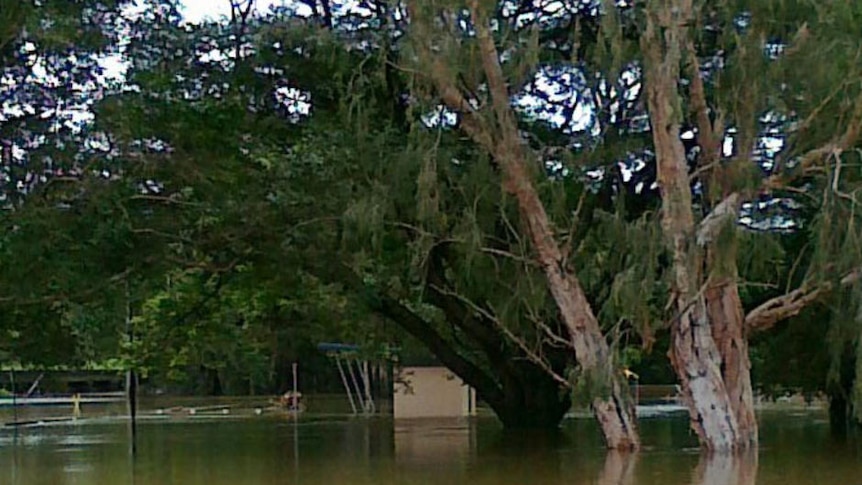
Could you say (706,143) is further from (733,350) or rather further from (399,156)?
(399,156)

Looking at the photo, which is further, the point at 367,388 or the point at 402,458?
the point at 367,388

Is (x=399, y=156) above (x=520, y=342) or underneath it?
above

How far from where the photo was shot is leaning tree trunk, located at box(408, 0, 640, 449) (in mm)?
14789

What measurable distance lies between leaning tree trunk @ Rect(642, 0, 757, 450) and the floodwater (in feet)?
2.17

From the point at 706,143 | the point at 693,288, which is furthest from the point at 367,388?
the point at 693,288

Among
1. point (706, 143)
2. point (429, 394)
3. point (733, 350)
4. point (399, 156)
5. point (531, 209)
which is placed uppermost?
point (706, 143)

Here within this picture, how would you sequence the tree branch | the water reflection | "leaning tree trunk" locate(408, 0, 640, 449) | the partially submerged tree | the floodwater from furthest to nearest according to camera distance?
the tree branch → "leaning tree trunk" locate(408, 0, 640, 449) → the partially submerged tree → the floodwater → the water reflection

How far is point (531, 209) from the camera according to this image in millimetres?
15852

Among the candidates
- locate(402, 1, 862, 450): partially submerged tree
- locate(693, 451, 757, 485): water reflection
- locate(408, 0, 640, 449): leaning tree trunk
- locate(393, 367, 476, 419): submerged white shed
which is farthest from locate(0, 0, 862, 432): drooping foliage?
locate(393, 367, 476, 419): submerged white shed

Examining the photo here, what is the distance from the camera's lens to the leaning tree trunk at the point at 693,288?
1486 cm

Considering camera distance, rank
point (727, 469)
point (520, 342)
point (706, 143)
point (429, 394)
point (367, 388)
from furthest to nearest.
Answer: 1. point (367, 388)
2. point (429, 394)
3. point (520, 342)
4. point (706, 143)
5. point (727, 469)

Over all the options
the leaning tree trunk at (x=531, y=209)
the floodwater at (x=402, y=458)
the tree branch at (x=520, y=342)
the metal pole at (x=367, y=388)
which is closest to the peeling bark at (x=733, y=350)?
the floodwater at (x=402, y=458)

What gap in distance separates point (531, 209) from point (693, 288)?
2297mm

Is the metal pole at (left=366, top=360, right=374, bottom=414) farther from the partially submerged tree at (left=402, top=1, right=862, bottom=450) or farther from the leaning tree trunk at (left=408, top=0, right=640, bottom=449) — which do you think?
the partially submerged tree at (left=402, top=1, right=862, bottom=450)
